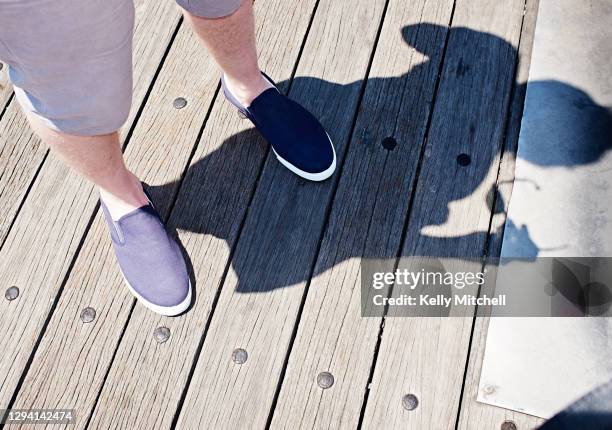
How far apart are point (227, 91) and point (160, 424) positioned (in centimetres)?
92

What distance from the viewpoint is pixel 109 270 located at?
185 centimetres

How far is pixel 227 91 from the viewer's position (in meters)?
1.97

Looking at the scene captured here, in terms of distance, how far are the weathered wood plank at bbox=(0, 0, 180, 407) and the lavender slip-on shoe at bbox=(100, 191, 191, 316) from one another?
8.2 inches

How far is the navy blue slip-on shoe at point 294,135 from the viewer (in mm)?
1892

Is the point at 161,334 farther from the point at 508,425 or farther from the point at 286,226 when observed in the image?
the point at 508,425

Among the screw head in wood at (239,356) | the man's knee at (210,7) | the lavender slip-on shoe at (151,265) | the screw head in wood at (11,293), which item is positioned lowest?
the screw head in wood at (239,356)

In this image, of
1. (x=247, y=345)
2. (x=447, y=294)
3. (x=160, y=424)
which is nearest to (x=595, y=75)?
(x=447, y=294)

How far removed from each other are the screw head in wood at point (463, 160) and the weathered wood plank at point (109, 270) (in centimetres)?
76

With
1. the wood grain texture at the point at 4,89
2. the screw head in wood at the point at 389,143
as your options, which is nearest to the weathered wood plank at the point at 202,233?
the screw head in wood at the point at 389,143

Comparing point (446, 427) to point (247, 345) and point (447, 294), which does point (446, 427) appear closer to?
point (447, 294)

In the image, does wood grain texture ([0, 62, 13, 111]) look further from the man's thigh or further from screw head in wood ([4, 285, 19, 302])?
the man's thigh

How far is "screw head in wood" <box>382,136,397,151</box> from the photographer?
6.46ft

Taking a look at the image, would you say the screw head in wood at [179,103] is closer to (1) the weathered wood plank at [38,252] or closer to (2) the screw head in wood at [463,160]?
(1) the weathered wood plank at [38,252]

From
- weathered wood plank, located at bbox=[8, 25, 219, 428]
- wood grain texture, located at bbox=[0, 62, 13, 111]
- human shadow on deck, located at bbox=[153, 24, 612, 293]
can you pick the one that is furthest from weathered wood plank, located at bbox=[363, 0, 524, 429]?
wood grain texture, located at bbox=[0, 62, 13, 111]
